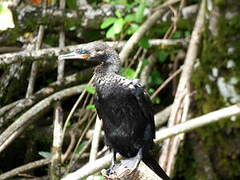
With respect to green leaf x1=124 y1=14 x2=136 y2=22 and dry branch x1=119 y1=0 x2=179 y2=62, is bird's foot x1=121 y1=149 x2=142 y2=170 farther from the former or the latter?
green leaf x1=124 y1=14 x2=136 y2=22

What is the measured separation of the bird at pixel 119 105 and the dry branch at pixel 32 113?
0.98 m

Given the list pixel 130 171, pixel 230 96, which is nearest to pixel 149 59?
pixel 230 96

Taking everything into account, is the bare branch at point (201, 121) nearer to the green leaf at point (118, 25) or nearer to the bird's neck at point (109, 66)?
the bird's neck at point (109, 66)

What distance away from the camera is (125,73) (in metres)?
4.58

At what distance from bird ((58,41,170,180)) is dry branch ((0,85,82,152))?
0.98 metres

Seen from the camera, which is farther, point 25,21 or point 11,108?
point 25,21

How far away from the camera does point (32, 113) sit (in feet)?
14.6

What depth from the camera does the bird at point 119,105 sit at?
3.42 metres

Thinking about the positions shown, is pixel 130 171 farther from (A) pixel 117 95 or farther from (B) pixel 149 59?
(B) pixel 149 59

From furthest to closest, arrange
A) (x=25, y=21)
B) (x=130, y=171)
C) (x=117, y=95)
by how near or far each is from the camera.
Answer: (x=25, y=21)
(x=117, y=95)
(x=130, y=171)

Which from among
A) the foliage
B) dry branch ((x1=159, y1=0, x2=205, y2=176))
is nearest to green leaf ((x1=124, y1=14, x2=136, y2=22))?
the foliage

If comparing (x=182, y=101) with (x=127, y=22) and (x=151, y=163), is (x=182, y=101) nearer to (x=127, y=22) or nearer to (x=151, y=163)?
(x=127, y=22)

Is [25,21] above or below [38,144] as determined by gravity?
above

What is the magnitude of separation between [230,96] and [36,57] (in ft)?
4.87
